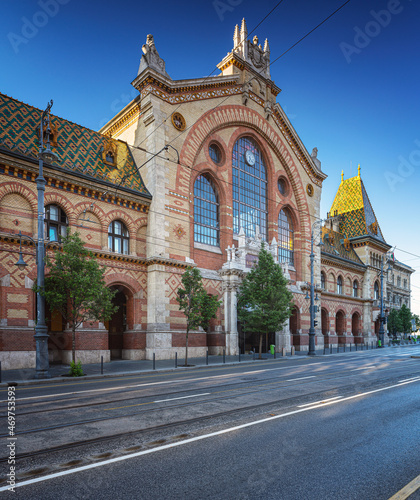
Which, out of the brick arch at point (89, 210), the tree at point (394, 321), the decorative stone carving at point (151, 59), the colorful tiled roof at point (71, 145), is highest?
the decorative stone carving at point (151, 59)

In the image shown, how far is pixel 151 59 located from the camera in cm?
2925

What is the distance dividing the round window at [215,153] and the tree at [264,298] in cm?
922

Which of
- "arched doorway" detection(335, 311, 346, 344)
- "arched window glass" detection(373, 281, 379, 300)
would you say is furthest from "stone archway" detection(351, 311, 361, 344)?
"arched window glass" detection(373, 281, 379, 300)

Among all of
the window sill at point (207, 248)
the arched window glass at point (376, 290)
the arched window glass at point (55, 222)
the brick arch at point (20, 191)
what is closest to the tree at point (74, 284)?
the arched window glass at point (55, 222)

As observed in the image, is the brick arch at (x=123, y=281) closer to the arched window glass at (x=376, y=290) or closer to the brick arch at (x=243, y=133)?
the brick arch at (x=243, y=133)

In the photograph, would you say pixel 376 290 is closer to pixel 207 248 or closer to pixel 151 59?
pixel 207 248

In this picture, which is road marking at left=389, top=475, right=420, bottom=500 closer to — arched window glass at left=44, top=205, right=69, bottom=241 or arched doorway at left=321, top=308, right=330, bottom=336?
arched window glass at left=44, top=205, right=69, bottom=241

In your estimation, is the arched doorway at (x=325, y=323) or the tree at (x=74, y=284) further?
the arched doorway at (x=325, y=323)

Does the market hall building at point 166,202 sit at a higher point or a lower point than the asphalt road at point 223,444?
higher

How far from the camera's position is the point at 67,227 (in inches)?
934

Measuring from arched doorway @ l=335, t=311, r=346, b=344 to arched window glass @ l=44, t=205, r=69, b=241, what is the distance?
3964 cm

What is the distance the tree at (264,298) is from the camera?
30953mm

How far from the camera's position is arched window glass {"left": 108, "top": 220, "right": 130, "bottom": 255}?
26598 millimetres

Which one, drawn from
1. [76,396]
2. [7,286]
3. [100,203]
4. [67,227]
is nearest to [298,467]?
[76,396]
